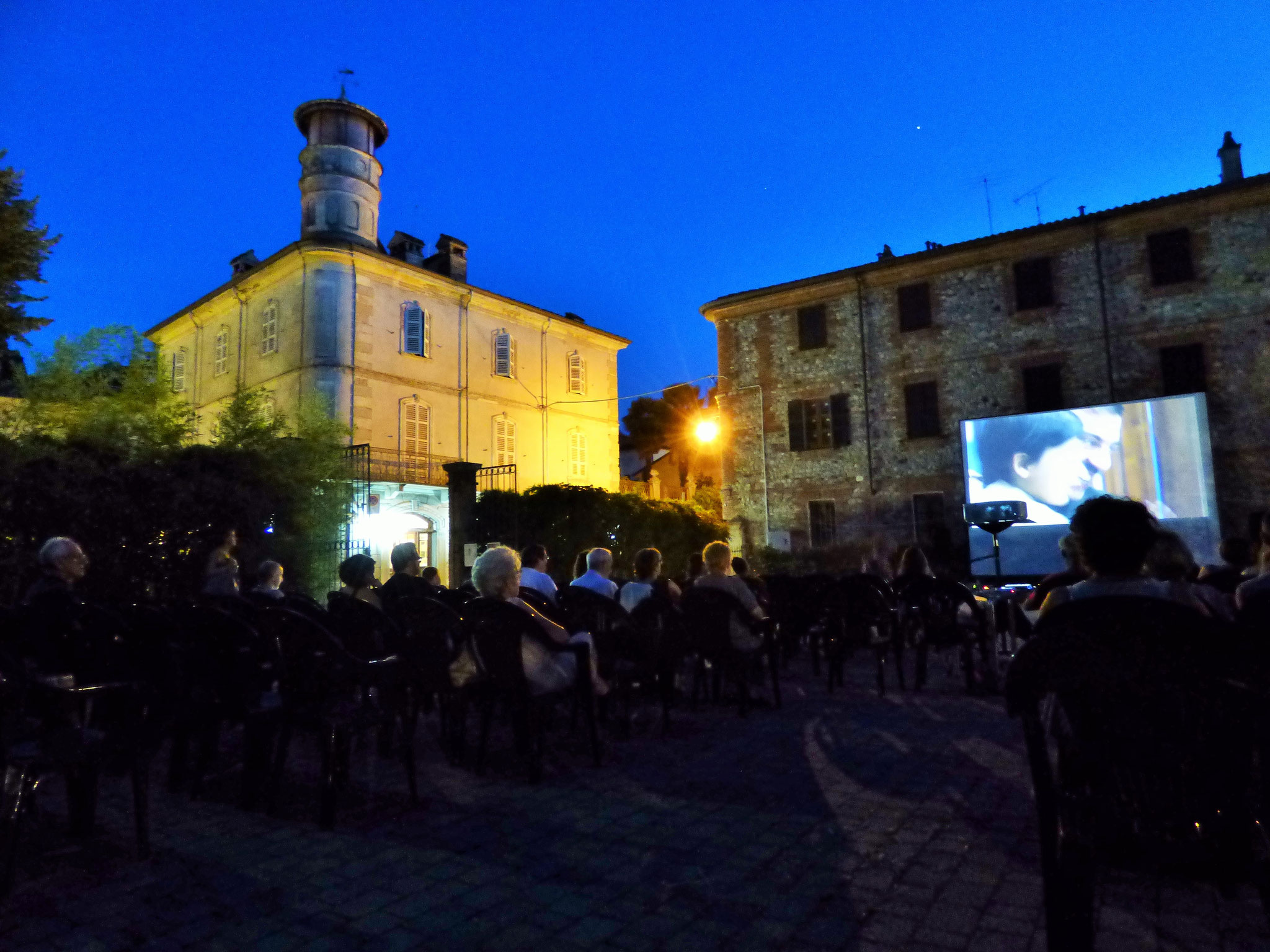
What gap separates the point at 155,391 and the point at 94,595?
10.5m

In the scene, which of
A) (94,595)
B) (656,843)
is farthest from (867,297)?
(656,843)

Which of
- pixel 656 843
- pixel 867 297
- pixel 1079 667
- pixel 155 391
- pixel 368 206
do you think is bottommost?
pixel 656 843

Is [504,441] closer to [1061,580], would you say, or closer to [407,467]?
[407,467]

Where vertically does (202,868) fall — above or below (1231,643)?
below

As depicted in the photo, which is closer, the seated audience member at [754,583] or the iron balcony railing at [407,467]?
the seated audience member at [754,583]

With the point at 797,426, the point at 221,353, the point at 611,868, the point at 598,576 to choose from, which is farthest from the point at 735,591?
the point at 221,353

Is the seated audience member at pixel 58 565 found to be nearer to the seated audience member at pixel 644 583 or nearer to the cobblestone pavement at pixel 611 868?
the cobblestone pavement at pixel 611 868

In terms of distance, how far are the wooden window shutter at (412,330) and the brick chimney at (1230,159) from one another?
901 inches

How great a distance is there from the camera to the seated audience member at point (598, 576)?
20.0 feet

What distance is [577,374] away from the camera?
3203 centimetres

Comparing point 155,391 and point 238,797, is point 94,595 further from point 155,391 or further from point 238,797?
point 155,391

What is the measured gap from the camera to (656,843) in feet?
10.7

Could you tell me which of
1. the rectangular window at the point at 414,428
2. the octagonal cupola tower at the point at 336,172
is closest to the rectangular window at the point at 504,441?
the rectangular window at the point at 414,428

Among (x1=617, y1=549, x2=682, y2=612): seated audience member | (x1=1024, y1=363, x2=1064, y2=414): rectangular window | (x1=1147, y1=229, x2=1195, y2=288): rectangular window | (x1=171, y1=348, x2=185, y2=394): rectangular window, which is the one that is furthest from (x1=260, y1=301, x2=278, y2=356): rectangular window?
(x1=1147, y1=229, x2=1195, y2=288): rectangular window
